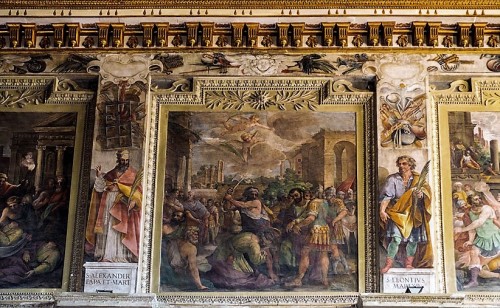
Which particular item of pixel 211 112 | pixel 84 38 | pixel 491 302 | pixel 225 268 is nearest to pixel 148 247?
pixel 225 268

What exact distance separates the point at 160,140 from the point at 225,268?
2.21 m

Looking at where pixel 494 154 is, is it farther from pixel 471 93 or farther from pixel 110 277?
pixel 110 277

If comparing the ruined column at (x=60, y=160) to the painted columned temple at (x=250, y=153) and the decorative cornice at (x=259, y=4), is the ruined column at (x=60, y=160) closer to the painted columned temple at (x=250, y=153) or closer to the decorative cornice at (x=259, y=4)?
the painted columned temple at (x=250, y=153)

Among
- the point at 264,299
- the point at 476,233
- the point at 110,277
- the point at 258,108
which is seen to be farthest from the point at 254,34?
the point at 476,233

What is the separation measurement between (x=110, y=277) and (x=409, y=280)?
4108 mm

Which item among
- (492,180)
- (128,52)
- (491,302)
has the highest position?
(128,52)

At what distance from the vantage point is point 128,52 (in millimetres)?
18250

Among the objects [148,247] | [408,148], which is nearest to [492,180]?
[408,148]

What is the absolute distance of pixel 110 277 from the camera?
16656mm

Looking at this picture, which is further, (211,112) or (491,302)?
(211,112)

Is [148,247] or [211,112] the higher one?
[211,112]

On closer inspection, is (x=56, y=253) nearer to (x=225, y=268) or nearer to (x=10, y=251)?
(x=10, y=251)

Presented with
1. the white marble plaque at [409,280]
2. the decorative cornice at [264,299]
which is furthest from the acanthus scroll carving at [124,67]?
the white marble plaque at [409,280]

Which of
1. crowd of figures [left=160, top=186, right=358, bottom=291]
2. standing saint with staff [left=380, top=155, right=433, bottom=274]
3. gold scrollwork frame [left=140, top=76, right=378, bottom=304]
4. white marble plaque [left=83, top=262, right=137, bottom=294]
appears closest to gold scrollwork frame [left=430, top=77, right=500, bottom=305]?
standing saint with staff [left=380, top=155, right=433, bottom=274]
